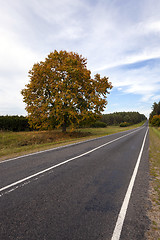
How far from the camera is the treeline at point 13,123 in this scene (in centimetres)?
1852

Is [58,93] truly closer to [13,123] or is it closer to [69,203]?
[13,123]

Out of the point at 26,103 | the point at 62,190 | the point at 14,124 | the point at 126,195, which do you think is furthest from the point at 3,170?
the point at 14,124

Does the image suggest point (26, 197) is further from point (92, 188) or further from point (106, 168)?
point (106, 168)

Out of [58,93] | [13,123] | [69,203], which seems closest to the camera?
[69,203]

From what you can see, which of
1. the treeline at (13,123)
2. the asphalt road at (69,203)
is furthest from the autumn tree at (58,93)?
the asphalt road at (69,203)

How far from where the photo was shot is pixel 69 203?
3.31 m

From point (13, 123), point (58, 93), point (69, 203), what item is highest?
point (58, 93)

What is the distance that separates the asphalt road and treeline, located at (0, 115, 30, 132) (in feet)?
49.3

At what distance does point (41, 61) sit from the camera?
17.6 metres

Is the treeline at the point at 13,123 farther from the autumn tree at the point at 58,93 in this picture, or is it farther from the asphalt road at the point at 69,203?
the asphalt road at the point at 69,203

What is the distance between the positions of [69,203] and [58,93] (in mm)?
14060

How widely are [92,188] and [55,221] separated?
5.52ft

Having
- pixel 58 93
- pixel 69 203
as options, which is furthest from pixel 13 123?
pixel 69 203

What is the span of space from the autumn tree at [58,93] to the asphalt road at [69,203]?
35.5ft
